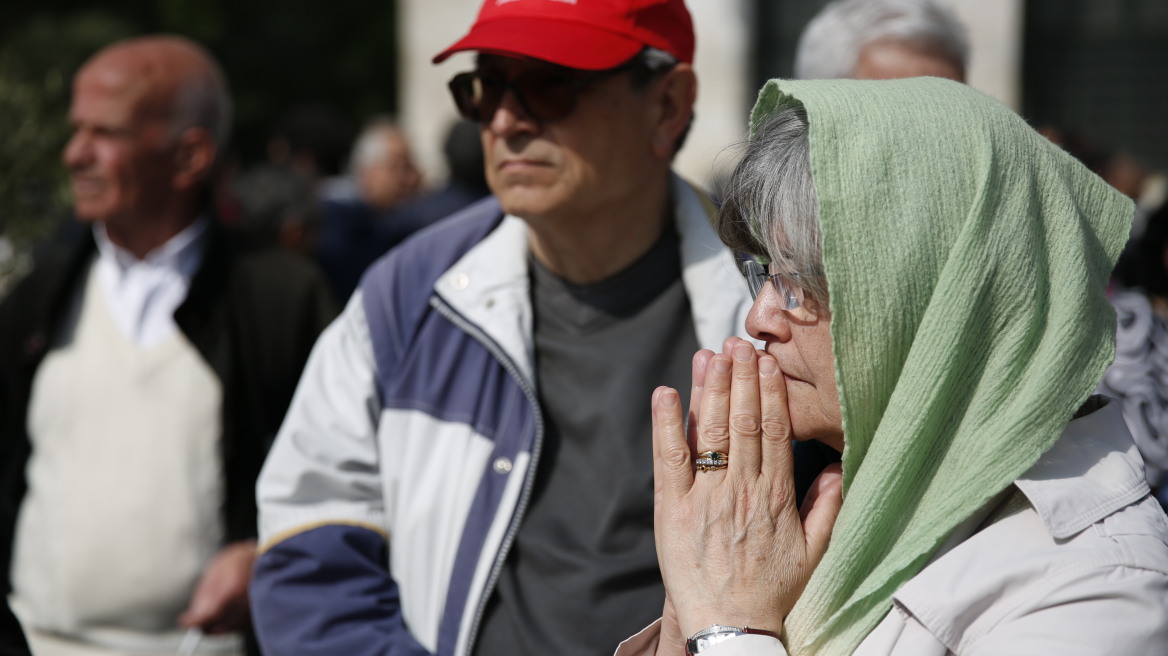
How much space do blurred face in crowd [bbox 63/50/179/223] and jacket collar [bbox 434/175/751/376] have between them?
1.57 metres

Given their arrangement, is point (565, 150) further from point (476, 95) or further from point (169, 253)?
point (169, 253)

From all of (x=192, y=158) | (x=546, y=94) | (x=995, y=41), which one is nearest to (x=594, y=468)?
(x=546, y=94)

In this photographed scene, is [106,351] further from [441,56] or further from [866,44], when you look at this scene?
[866,44]

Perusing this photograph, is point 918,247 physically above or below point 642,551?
above

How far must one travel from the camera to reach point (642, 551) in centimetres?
219

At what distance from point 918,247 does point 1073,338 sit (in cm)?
23

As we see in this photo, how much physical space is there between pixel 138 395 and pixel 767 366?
2.18 metres

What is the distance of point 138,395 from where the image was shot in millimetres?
3252

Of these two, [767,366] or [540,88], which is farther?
[540,88]

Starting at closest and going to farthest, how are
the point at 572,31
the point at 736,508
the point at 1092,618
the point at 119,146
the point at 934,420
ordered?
the point at 1092,618 → the point at 934,420 → the point at 736,508 → the point at 572,31 → the point at 119,146

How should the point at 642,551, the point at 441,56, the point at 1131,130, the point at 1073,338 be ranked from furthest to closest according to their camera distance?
the point at 1131,130 → the point at 441,56 → the point at 642,551 → the point at 1073,338

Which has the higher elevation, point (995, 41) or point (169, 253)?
point (169, 253)

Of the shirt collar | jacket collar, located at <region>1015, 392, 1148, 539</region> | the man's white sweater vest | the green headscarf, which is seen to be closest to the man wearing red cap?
the green headscarf

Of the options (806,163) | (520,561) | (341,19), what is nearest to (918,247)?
(806,163)
